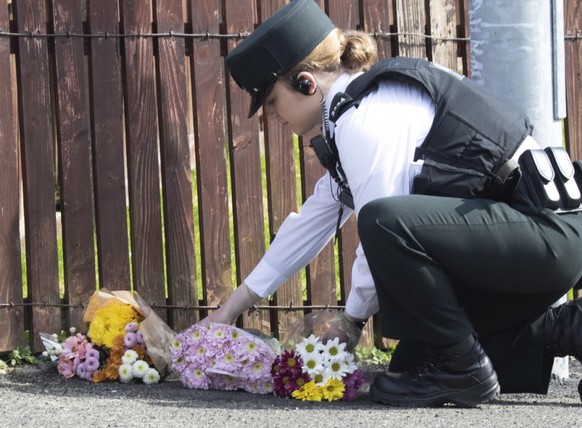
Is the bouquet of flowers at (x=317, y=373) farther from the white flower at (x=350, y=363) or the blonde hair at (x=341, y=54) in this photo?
the blonde hair at (x=341, y=54)

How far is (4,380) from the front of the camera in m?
4.34

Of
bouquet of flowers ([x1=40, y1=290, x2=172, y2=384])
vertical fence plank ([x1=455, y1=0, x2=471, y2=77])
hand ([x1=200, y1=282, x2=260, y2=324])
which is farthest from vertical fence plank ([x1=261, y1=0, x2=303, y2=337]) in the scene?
vertical fence plank ([x1=455, y1=0, x2=471, y2=77])

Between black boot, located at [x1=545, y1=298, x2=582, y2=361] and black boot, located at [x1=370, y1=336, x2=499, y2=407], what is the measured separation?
0.31 meters

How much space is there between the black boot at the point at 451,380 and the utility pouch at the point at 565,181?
541 millimetres

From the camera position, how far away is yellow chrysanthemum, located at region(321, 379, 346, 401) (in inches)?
149

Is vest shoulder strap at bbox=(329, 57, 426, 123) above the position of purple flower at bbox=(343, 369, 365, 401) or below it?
above

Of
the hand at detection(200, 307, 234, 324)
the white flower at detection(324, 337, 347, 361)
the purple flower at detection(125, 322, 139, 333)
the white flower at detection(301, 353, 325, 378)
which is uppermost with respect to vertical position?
the hand at detection(200, 307, 234, 324)

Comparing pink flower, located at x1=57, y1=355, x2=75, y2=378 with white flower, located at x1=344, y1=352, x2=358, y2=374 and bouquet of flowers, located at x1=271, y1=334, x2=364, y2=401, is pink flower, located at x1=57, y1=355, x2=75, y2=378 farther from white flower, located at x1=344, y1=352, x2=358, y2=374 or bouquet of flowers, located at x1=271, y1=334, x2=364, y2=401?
white flower, located at x1=344, y1=352, x2=358, y2=374

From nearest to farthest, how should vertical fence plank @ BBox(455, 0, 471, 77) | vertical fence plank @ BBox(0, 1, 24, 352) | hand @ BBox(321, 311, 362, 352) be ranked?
hand @ BBox(321, 311, 362, 352) → vertical fence plank @ BBox(0, 1, 24, 352) → vertical fence plank @ BBox(455, 0, 471, 77)

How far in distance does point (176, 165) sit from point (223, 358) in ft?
3.27

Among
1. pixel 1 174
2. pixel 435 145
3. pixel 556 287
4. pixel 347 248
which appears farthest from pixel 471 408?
pixel 1 174

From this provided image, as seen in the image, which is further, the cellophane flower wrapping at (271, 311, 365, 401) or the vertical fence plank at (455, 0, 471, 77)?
the vertical fence plank at (455, 0, 471, 77)

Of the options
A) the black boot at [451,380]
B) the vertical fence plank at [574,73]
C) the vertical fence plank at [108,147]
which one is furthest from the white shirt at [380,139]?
the vertical fence plank at [574,73]

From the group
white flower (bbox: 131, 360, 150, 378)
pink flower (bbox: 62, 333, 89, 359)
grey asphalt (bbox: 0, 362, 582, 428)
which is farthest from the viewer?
pink flower (bbox: 62, 333, 89, 359)
